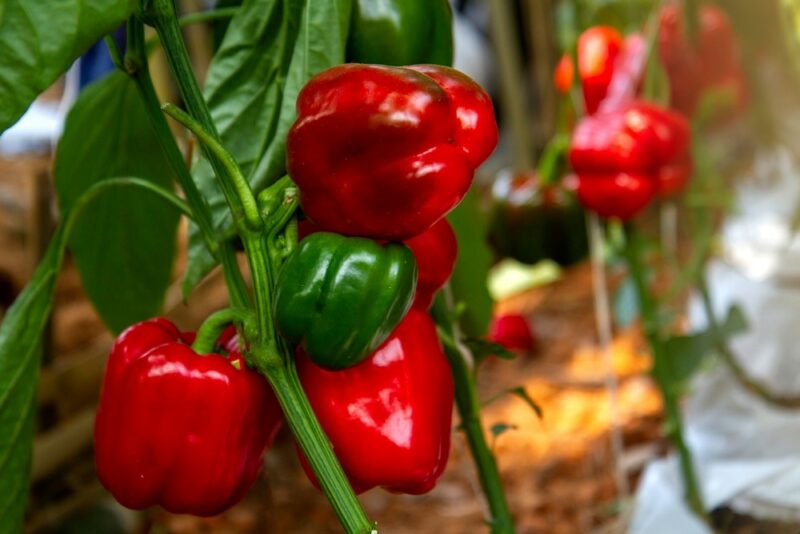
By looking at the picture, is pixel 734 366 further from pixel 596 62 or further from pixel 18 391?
pixel 18 391

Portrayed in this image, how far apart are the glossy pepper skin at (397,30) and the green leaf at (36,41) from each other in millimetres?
184

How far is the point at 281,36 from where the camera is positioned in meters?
0.53

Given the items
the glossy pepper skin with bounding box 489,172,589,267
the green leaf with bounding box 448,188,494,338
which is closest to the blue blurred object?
the glossy pepper skin with bounding box 489,172,589,267

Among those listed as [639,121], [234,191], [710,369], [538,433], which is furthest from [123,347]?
[538,433]

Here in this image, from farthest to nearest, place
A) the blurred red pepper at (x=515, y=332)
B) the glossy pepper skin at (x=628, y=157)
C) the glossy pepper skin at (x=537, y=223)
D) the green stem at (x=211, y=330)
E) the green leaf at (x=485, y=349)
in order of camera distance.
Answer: the blurred red pepper at (x=515, y=332), the glossy pepper skin at (x=537, y=223), the glossy pepper skin at (x=628, y=157), the green leaf at (x=485, y=349), the green stem at (x=211, y=330)

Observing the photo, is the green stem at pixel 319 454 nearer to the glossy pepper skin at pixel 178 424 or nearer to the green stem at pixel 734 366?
the glossy pepper skin at pixel 178 424

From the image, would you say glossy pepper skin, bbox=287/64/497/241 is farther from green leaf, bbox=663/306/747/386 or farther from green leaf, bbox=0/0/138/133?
green leaf, bbox=663/306/747/386

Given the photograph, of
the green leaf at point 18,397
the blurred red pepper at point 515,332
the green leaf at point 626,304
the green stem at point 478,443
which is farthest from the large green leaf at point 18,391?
the blurred red pepper at point 515,332

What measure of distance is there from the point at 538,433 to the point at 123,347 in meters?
1.24

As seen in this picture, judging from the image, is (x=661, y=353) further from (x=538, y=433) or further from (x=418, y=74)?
(x=418, y=74)

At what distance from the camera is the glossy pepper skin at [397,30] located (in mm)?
Result: 537

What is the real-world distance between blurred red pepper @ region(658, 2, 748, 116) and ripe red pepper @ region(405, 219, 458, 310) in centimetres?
77

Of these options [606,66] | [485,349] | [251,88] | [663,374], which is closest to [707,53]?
[606,66]

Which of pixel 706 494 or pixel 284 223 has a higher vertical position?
pixel 284 223
